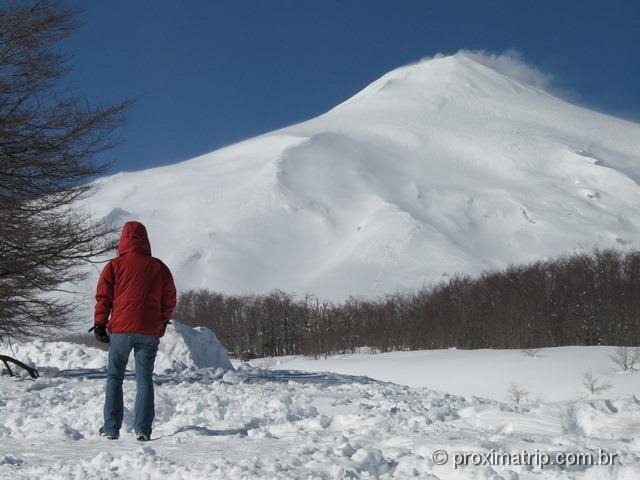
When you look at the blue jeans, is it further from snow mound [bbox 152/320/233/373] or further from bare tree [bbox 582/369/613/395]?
bare tree [bbox 582/369/613/395]

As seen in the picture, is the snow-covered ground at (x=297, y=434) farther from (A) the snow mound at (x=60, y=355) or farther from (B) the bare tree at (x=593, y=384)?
(B) the bare tree at (x=593, y=384)

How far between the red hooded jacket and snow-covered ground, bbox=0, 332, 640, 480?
0.99 metres

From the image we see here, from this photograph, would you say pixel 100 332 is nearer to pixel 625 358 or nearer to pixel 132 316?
pixel 132 316

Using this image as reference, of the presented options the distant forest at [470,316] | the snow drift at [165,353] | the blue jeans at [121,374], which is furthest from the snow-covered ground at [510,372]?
the blue jeans at [121,374]

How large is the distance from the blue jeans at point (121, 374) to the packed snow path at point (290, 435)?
22 cm

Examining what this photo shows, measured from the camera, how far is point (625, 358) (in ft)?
140

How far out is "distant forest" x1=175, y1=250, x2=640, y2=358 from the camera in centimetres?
6338

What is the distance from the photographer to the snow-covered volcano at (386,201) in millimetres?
134250

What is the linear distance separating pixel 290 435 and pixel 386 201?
144m

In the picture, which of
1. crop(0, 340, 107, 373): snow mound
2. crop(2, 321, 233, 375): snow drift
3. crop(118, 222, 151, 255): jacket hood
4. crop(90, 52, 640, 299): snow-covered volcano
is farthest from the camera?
crop(90, 52, 640, 299): snow-covered volcano

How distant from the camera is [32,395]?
368 inches

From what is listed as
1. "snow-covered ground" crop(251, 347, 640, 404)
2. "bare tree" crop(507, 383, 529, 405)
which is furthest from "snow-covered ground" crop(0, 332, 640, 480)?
"snow-covered ground" crop(251, 347, 640, 404)

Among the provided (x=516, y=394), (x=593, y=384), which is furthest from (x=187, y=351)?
(x=593, y=384)

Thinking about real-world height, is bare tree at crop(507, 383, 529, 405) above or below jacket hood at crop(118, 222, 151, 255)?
below
